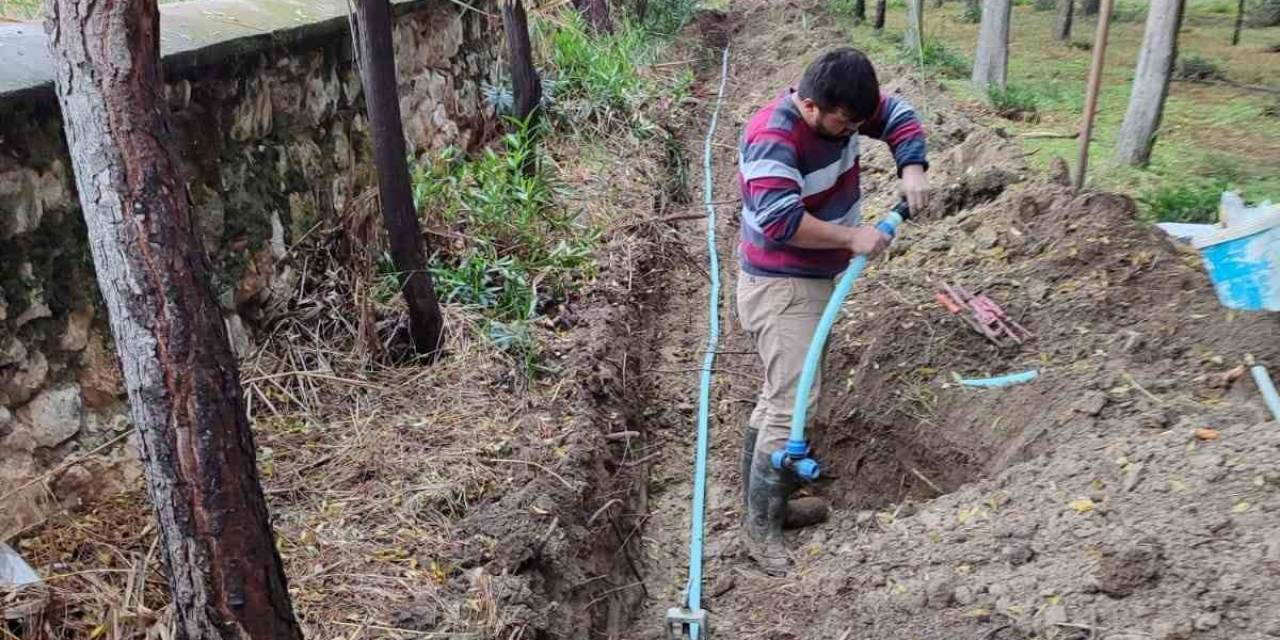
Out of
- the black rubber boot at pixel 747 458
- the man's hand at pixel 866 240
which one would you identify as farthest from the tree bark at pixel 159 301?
the black rubber boot at pixel 747 458

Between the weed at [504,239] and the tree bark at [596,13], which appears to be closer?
the weed at [504,239]

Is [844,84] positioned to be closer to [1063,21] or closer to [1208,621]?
[1208,621]

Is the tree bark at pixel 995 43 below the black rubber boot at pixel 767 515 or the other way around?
the other way around

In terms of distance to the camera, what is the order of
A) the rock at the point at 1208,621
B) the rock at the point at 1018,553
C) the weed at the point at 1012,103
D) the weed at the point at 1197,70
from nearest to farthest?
the rock at the point at 1208,621
the rock at the point at 1018,553
the weed at the point at 1012,103
the weed at the point at 1197,70

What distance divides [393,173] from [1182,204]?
4500 mm

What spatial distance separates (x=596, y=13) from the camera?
448 inches

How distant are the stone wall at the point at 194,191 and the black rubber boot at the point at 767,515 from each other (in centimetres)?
226

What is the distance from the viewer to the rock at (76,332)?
312cm

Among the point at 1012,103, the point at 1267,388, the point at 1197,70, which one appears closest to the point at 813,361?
the point at 1267,388

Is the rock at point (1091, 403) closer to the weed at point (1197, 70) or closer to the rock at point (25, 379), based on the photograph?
the rock at point (25, 379)

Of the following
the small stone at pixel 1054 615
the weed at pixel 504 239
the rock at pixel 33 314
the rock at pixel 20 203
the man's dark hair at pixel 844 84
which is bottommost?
the small stone at pixel 1054 615

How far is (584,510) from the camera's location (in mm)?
3779

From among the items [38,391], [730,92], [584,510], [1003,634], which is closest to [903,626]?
[1003,634]

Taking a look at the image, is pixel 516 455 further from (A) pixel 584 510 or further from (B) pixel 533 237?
(B) pixel 533 237
